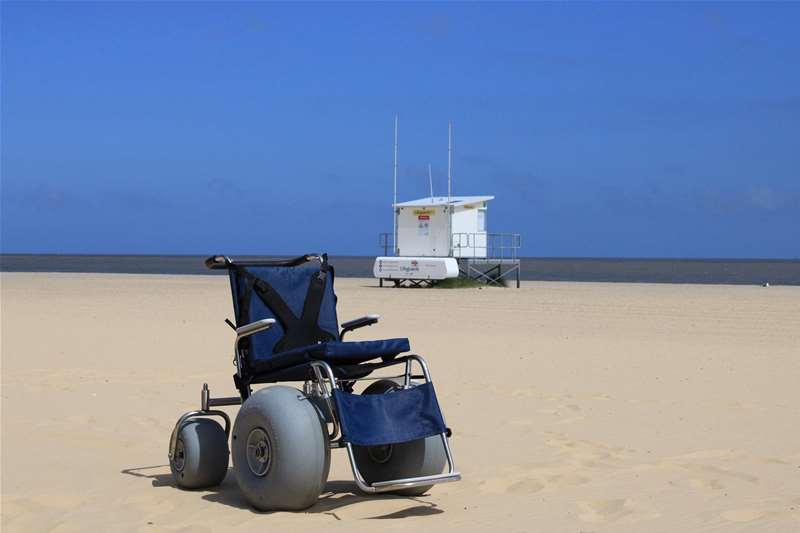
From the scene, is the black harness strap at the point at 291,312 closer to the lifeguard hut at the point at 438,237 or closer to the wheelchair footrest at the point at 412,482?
the wheelchair footrest at the point at 412,482

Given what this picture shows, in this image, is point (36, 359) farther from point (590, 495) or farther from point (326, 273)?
point (590, 495)

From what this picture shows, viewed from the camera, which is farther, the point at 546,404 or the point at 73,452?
the point at 546,404

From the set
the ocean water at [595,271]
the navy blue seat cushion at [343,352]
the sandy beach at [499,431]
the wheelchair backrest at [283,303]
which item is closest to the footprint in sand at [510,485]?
the sandy beach at [499,431]

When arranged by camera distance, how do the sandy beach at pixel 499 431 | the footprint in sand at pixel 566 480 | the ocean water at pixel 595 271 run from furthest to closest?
the ocean water at pixel 595 271 → the footprint in sand at pixel 566 480 → the sandy beach at pixel 499 431

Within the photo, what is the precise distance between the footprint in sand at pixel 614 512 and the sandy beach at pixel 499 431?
17 millimetres

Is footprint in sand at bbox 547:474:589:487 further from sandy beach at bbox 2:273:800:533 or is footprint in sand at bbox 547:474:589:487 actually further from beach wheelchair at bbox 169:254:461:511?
beach wheelchair at bbox 169:254:461:511

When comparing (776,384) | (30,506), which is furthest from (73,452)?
(776,384)

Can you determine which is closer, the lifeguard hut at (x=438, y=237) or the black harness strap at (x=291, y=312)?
the black harness strap at (x=291, y=312)

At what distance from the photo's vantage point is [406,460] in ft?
20.3

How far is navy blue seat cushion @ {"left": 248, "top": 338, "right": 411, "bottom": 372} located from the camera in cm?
586

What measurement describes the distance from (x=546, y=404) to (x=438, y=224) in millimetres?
28382

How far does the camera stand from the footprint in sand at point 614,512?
5.63 metres

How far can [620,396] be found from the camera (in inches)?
389

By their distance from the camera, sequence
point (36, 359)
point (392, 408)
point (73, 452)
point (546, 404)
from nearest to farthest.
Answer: point (392, 408) < point (73, 452) < point (546, 404) < point (36, 359)
